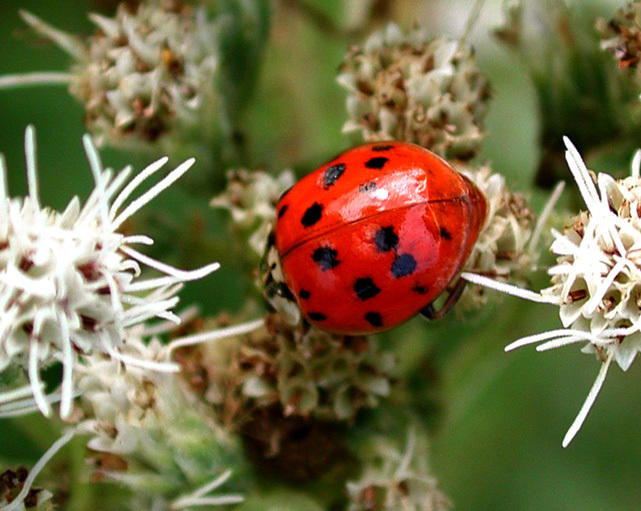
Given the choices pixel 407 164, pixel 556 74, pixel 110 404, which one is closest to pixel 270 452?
pixel 110 404

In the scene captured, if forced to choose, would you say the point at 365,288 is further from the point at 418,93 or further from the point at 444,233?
the point at 418,93

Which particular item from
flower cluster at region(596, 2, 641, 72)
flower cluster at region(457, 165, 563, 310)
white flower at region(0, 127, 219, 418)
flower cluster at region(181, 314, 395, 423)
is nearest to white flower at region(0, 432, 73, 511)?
white flower at region(0, 127, 219, 418)

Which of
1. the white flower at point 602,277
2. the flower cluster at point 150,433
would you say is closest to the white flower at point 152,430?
the flower cluster at point 150,433

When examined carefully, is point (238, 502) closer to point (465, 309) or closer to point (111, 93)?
point (465, 309)

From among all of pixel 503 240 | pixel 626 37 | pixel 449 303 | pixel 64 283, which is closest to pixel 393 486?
pixel 449 303

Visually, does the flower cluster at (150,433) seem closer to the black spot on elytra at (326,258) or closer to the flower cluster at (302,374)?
the flower cluster at (302,374)
